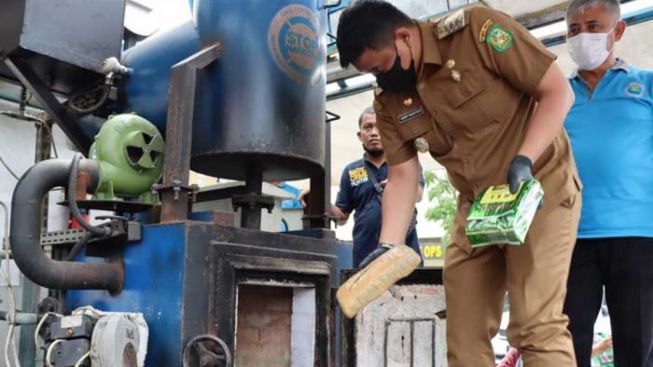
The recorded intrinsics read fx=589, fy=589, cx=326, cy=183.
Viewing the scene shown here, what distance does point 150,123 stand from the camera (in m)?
2.84

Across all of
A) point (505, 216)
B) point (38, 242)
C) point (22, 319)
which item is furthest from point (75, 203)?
point (505, 216)

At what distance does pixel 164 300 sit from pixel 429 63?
142 cm

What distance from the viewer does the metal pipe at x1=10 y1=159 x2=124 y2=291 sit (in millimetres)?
2332

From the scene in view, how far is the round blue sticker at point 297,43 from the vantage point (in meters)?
2.82

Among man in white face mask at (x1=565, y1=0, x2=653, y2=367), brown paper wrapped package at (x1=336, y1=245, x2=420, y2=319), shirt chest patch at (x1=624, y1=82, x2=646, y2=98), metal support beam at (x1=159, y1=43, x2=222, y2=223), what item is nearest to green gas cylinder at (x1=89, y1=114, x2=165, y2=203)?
metal support beam at (x1=159, y1=43, x2=222, y2=223)

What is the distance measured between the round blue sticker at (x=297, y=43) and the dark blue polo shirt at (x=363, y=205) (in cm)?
65

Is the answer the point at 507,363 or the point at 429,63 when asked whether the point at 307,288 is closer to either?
the point at 507,363

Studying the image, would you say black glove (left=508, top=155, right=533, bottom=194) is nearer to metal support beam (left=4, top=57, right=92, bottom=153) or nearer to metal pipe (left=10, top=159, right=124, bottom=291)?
metal pipe (left=10, top=159, right=124, bottom=291)

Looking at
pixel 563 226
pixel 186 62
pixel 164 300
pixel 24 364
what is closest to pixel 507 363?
pixel 563 226

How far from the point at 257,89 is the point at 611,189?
1.55m

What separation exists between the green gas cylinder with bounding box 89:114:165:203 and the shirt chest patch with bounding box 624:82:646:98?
198 cm

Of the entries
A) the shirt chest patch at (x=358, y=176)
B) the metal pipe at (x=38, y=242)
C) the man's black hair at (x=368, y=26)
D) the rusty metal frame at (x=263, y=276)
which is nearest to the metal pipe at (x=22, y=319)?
the metal pipe at (x=38, y=242)

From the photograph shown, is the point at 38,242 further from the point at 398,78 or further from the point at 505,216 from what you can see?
the point at 505,216

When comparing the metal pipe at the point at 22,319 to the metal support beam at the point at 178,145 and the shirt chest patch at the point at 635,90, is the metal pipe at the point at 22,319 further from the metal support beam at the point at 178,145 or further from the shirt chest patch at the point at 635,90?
the shirt chest patch at the point at 635,90
